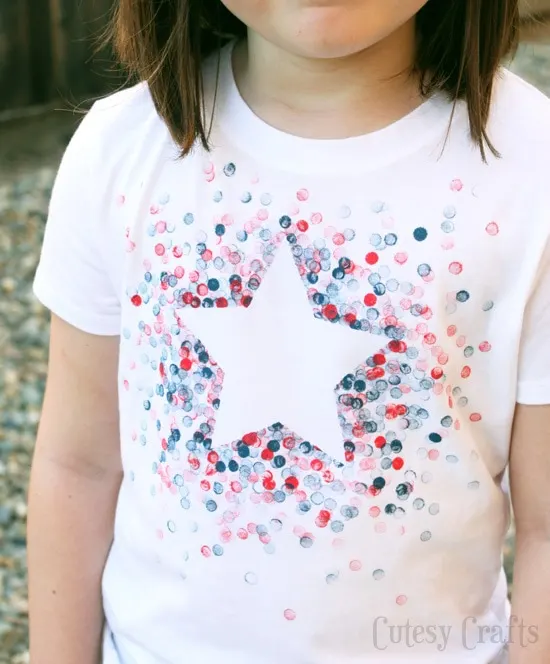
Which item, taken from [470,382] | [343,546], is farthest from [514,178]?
[343,546]

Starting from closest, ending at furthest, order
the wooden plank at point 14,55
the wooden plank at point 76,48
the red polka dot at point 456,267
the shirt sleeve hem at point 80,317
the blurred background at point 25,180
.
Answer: the red polka dot at point 456,267
the shirt sleeve hem at point 80,317
the blurred background at point 25,180
the wooden plank at point 14,55
the wooden plank at point 76,48

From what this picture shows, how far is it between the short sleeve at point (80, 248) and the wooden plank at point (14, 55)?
255 cm

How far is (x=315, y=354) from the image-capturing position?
768 millimetres

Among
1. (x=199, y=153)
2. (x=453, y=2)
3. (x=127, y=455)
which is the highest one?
(x=453, y=2)

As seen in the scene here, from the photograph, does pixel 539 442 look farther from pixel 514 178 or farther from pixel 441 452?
pixel 514 178

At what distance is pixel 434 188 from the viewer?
74 centimetres

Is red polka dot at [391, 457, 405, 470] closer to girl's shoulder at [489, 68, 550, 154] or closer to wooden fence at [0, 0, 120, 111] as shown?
girl's shoulder at [489, 68, 550, 154]

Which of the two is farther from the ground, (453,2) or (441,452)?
(453,2)

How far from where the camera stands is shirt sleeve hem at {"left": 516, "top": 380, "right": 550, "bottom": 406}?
77 cm

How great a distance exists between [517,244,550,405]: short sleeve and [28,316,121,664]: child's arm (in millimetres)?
371

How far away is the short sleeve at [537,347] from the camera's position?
2.43 ft

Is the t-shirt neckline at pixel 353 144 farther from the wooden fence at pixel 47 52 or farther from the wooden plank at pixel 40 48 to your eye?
the wooden plank at pixel 40 48

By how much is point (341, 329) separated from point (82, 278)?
0.24 m

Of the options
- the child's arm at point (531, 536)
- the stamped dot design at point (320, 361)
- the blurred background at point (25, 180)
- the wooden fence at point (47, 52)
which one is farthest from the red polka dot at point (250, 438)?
the wooden fence at point (47, 52)
